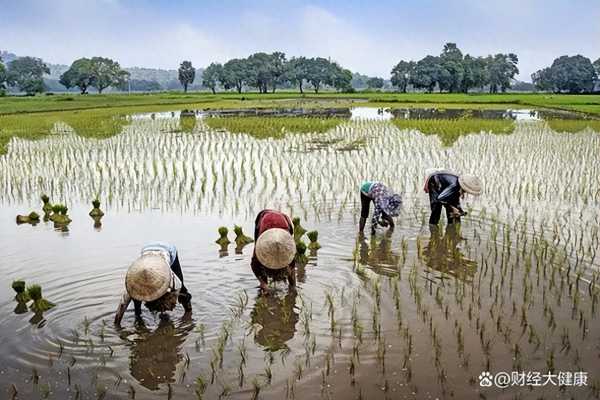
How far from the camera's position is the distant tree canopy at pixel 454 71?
61781 millimetres

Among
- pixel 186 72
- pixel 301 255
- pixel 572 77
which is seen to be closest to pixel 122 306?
pixel 301 255

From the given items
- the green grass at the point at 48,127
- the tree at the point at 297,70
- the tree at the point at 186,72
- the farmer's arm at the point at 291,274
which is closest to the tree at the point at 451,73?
the tree at the point at 297,70

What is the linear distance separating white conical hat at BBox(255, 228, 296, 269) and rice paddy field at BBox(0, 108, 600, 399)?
0.61 meters

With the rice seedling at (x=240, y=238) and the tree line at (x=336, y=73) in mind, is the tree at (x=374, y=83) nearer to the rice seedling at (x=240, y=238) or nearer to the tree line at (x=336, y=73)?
the tree line at (x=336, y=73)

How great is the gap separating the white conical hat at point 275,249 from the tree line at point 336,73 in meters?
60.2

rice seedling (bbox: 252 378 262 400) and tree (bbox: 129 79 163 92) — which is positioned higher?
tree (bbox: 129 79 163 92)

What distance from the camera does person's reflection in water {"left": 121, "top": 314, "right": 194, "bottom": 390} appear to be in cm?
403

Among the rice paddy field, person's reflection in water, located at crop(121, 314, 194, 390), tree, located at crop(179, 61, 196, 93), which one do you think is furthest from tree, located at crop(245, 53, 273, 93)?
person's reflection in water, located at crop(121, 314, 194, 390)

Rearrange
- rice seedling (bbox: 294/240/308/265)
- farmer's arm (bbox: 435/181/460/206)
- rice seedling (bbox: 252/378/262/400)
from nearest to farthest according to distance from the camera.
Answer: rice seedling (bbox: 252/378/262/400) → rice seedling (bbox: 294/240/308/265) → farmer's arm (bbox: 435/181/460/206)

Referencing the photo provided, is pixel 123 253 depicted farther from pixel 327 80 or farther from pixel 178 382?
pixel 327 80

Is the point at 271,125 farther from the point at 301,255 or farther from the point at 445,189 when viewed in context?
the point at 301,255

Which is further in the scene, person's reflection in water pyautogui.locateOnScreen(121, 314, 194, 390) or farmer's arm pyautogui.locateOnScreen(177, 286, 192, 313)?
farmer's arm pyautogui.locateOnScreen(177, 286, 192, 313)

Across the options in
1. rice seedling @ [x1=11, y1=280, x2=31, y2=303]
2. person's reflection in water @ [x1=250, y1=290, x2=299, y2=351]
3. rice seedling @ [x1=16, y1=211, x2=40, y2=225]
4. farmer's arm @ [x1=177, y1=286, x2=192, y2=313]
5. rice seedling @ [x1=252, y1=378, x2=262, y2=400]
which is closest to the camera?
rice seedling @ [x1=252, y1=378, x2=262, y2=400]

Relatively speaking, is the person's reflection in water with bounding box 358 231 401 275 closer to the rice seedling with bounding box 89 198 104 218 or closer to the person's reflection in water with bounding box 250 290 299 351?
the person's reflection in water with bounding box 250 290 299 351
